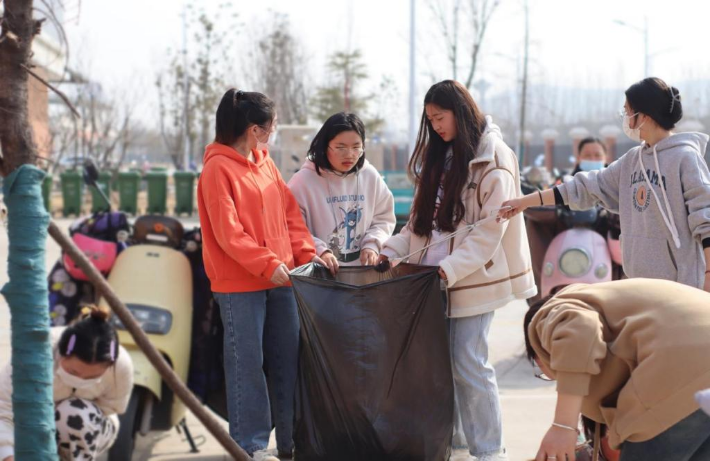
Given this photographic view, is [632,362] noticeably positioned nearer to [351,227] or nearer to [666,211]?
[666,211]

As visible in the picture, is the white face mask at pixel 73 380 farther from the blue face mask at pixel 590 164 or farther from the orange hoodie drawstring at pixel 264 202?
the blue face mask at pixel 590 164

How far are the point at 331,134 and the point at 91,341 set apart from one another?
134 centimetres

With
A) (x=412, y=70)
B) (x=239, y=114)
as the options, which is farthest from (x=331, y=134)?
(x=412, y=70)

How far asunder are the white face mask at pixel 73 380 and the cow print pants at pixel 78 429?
73 mm

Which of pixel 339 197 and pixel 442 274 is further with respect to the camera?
pixel 339 197

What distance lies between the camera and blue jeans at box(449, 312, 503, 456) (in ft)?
12.3

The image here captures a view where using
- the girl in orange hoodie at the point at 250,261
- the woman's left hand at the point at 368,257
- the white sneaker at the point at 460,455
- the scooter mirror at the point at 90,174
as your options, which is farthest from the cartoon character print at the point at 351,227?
the scooter mirror at the point at 90,174

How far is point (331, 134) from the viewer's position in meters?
4.10

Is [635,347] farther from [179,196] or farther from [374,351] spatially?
[179,196]

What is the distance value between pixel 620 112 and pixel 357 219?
3.94 ft

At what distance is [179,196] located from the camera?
2164 cm

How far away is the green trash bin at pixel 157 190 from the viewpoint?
21.5 metres

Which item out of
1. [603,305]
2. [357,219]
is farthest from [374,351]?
[603,305]

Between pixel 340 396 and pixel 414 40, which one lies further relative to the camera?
pixel 414 40
